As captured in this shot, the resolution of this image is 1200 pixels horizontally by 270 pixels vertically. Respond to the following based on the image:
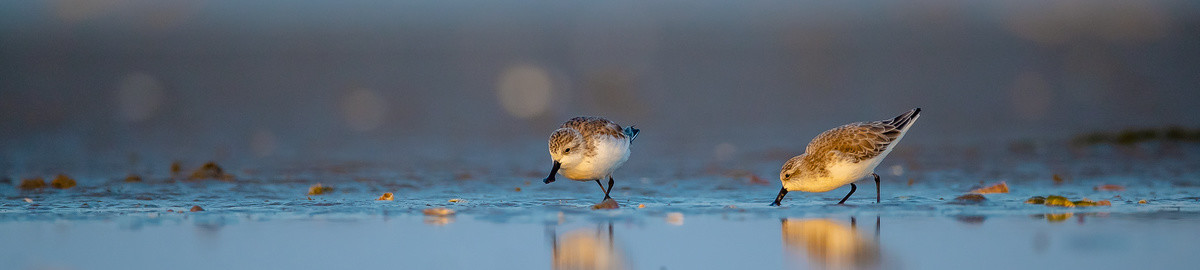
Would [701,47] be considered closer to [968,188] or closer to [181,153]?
[181,153]

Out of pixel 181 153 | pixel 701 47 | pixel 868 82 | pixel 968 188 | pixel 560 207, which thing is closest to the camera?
pixel 560 207

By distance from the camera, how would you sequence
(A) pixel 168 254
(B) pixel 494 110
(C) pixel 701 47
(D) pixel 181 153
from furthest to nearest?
(C) pixel 701 47 → (B) pixel 494 110 → (D) pixel 181 153 → (A) pixel 168 254

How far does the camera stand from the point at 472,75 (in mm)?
21109

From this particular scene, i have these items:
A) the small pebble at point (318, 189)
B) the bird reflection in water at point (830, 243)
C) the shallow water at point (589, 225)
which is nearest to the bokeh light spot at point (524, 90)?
the shallow water at point (589, 225)

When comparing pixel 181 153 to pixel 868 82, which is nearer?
pixel 181 153

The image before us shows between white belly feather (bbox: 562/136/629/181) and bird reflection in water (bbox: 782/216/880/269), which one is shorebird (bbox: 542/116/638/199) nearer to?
white belly feather (bbox: 562/136/629/181)

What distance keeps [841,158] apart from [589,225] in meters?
2.48

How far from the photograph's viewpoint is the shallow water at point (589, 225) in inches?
239

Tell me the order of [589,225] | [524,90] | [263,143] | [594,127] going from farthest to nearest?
[524,90]
[263,143]
[594,127]
[589,225]

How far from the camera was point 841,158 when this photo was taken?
939 centimetres

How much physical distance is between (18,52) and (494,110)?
7.86 meters

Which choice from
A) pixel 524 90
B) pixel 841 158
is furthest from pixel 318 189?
pixel 524 90

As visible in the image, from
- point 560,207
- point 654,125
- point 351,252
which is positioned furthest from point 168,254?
point 654,125

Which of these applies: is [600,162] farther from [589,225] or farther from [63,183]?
[63,183]
